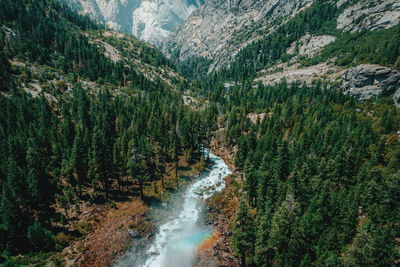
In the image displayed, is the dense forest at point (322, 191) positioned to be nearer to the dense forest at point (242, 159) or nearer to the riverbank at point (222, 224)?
the dense forest at point (242, 159)

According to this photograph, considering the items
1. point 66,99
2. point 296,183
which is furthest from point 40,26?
point 296,183

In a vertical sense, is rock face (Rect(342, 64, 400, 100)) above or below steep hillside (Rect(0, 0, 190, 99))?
below

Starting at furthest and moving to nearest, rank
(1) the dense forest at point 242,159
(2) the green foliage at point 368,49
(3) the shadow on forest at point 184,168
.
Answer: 1. (2) the green foliage at point 368,49
2. (3) the shadow on forest at point 184,168
3. (1) the dense forest at point 242,159

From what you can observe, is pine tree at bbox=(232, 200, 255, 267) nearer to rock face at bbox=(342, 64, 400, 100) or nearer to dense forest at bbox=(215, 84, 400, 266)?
dense forest at bbox=(215, 84, 400, 266)

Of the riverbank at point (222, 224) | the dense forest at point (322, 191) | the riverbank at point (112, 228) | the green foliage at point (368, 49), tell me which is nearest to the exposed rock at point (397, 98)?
the dense forest at point (322, 191)

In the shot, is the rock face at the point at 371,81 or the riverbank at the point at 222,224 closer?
the riverbank at the point at 222,224

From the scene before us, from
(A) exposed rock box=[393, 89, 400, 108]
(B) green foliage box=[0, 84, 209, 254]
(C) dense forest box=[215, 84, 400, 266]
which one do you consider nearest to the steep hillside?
(B) green foliage box=[0, 84, 209, 254]
